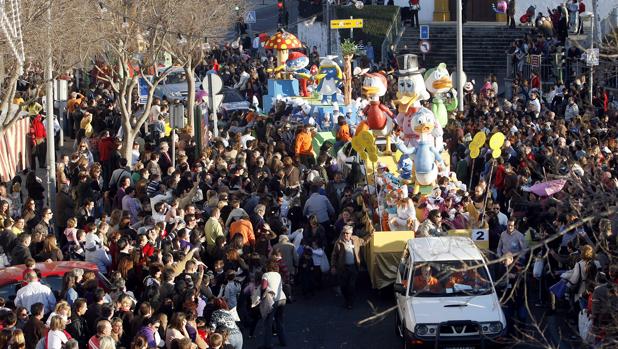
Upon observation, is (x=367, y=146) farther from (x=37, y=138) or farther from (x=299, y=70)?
(x=299, y=70)

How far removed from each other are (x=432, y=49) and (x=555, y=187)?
91.9ft

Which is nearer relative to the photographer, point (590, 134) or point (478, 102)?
point (590, 134)

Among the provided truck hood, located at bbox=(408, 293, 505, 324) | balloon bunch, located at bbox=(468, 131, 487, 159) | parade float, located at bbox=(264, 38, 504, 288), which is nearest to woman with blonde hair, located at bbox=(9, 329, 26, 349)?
truck hood, located at bbox=(408, 293, 505, 324)

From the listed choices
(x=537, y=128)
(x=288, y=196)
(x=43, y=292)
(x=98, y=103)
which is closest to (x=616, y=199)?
(x=43, y=292)

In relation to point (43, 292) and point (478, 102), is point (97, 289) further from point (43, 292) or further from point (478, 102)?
point (478, 102)

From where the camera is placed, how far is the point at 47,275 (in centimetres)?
1756

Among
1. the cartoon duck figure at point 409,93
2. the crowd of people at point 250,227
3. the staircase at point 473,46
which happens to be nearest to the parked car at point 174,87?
the staircase at point 473,46

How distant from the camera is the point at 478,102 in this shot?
32688mm

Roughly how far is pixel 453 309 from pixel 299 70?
19821mm

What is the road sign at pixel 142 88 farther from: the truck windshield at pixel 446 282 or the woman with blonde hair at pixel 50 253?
the truck windshield at pixel 446 282

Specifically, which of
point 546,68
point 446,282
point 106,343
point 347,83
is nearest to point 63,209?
point 446,282

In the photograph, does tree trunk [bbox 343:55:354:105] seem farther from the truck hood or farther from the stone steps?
the truck hood

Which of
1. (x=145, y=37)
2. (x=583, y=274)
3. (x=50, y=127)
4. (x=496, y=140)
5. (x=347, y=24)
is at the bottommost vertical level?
(x=583, y=274)

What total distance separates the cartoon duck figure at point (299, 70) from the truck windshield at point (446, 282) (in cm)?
1813
